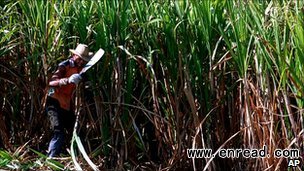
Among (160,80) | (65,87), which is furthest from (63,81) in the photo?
(160,80)

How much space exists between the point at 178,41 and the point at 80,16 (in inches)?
31.1

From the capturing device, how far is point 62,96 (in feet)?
14.4

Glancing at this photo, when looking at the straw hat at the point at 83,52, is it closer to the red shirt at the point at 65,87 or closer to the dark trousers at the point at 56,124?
the red shirt at the point at 65,87

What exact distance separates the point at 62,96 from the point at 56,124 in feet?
0.74

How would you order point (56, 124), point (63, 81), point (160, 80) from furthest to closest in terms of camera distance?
point (56, 124), point (63, 81), point (160, 80)

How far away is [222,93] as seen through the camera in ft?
12.5

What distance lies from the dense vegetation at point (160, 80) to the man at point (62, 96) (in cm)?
12

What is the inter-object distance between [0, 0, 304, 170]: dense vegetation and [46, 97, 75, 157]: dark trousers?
111mm

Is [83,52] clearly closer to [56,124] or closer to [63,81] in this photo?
[63,81]

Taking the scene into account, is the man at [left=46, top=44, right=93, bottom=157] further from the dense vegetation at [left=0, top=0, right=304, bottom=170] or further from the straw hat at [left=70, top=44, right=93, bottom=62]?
the dense vegetation at [left=0, top=0, right=304, bottom=170]

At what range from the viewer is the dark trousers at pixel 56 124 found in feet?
14.1

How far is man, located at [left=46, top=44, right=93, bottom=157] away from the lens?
13.5ft

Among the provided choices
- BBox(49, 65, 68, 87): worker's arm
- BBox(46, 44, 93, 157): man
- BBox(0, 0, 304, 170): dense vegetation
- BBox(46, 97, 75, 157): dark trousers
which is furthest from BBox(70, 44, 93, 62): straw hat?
BBox(46, 97, 75, 157): dark trousers

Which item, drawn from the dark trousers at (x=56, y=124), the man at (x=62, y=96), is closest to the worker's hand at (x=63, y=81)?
the man at (x=62, y=96)
